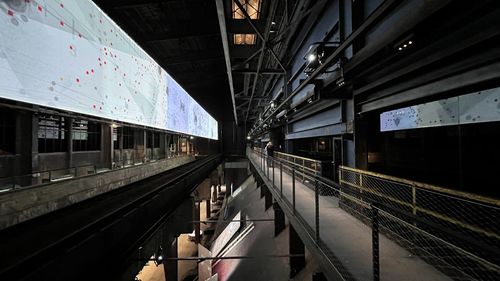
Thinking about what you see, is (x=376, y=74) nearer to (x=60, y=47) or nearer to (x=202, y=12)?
(x=60, y=47)

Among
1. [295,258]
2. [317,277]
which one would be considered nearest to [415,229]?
[317,277]

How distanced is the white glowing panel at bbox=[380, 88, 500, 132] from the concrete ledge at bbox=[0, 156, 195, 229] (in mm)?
7490

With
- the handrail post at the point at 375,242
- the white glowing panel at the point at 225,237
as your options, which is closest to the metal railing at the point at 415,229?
the handrail post at the point at 375,242

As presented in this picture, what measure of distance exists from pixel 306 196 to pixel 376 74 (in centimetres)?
301

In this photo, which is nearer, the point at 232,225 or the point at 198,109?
the point at 232,225

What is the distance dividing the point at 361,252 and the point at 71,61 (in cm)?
609

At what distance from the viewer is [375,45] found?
3.04 m

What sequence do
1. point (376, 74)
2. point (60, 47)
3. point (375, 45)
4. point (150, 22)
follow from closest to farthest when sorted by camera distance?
point (375, 45) < point (376, 74) < point (60, 47) < point (150, 22)

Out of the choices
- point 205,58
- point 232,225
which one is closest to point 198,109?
point 205,58

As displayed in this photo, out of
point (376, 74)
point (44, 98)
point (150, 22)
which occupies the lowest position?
point (44, 98)

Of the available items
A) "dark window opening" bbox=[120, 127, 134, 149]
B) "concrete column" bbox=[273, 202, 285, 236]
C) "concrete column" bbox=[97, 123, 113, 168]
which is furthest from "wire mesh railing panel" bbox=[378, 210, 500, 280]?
"dark window opening" bbox=[120, 127, 134, 149]

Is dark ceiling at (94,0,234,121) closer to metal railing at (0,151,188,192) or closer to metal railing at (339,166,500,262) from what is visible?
metal railing at (0,151,188,192)

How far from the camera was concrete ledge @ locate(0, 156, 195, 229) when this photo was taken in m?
4.46

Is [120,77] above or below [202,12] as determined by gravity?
below
